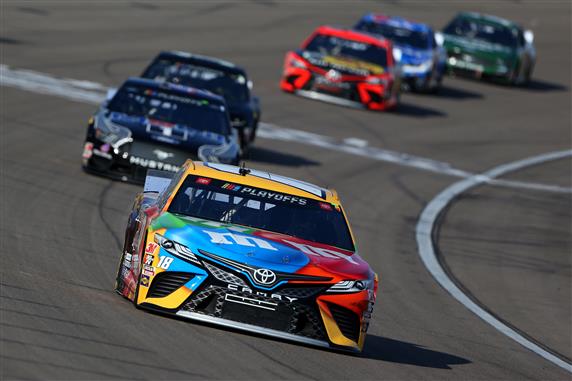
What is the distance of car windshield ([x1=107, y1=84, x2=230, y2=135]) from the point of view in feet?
60.3

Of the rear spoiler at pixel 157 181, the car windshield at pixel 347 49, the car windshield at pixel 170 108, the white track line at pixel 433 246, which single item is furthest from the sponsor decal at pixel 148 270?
the car windshield at pixel 347 49

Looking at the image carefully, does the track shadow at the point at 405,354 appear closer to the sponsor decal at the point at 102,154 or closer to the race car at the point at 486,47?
the sponsor decal at the point at 102,154

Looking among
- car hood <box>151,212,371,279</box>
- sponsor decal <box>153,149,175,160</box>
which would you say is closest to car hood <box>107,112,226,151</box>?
sponsor decal <box>153,149,175,160</box>

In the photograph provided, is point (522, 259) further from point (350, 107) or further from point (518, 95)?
point (518, 95)

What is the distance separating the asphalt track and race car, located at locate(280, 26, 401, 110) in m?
0.39

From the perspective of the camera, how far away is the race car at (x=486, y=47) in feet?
116

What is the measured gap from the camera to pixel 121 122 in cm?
1794

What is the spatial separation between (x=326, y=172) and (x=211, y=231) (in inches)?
449

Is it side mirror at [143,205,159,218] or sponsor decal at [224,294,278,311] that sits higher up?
side mirror at [143,205,159,218]

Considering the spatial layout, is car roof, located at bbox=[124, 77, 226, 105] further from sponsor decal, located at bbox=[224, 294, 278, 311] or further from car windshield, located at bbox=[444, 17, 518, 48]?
car windshield, located at bbox=[444, 17, 518, 48]

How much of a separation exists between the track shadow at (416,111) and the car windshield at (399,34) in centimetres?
166

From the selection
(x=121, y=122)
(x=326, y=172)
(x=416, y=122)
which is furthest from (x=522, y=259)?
(x=416, y=122)

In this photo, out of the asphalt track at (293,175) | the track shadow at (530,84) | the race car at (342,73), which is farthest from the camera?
the track shadow at (530,84)

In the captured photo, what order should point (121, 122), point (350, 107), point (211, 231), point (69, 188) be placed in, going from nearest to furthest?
point (211, 231)
point (69, 188)
point (121, 122)
point (350, 107)
